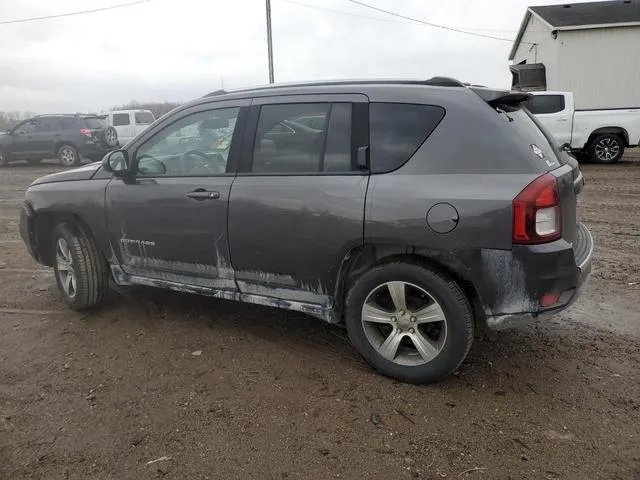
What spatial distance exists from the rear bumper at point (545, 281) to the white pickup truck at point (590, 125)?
12.1 m

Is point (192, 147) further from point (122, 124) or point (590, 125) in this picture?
point (122, 124)

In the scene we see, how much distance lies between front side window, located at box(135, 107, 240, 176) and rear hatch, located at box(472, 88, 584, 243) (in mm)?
1730

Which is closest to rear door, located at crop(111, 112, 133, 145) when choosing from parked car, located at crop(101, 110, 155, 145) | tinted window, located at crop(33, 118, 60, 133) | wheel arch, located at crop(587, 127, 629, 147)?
parked car, located at crop(101, 110, 155, 145)

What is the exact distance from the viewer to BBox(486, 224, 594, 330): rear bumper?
2.90 m

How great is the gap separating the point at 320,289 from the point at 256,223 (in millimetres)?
602

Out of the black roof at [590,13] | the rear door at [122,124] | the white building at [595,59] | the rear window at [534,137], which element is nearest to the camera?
the rear window at [534,137]

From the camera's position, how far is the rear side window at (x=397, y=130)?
3186 mm

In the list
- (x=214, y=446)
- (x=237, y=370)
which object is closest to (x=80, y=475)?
(x=214, y=446)

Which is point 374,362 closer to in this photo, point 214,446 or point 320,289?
point 320,289

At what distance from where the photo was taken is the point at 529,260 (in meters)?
2.89

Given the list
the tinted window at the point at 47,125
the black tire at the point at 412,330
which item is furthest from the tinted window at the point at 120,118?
the black tire at the point at 412,330

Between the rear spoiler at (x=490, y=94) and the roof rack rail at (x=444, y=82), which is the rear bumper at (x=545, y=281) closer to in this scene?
the rear spoiler at (x=490, y=94)

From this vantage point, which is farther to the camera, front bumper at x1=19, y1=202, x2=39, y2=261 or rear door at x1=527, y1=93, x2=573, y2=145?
rear door at x1=527, y1=93, x2=573, y2=145

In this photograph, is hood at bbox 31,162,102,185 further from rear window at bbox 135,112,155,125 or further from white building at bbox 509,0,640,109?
white building at bbox 509,0,640,109
